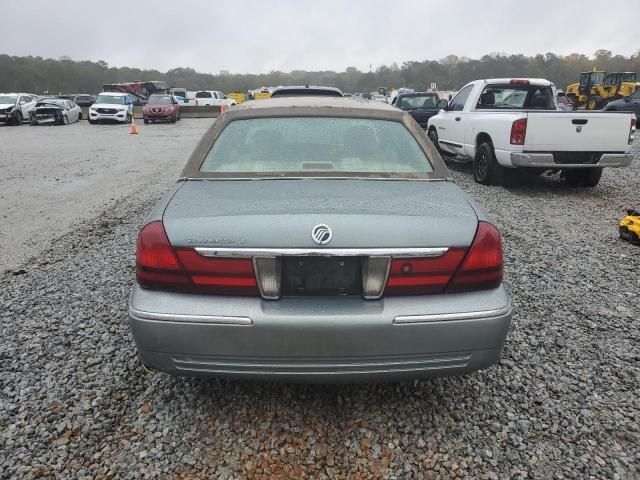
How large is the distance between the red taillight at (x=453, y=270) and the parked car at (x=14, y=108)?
2735 centimetres

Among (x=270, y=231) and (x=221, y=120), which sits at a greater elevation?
(x=221, y=120)

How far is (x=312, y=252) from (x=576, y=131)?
685 centimetres

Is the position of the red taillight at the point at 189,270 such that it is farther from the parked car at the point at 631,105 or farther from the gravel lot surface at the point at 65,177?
the parked car at the point at 631,105

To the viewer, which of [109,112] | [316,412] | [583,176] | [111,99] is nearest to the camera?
[316,412]

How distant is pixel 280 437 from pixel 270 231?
41.1 inches

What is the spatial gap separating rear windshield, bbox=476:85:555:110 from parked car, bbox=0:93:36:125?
A: 930 inches

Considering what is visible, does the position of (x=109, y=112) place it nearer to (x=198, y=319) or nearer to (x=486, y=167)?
(x=486, y=167)

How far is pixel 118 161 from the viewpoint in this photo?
12430 millimetres

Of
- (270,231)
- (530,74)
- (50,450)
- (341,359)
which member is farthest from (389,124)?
(530,74)

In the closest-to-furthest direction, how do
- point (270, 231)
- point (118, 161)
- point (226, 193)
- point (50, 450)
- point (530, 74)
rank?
point (270, 231), point (50, 450), point (226, 193), point (118, 161), point (530, 74)

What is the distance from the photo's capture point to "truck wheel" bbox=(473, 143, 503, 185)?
822 cm

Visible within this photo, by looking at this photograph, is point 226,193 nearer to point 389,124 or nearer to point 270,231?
point 270,231

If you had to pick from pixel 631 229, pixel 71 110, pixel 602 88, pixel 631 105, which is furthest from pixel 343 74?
pixel 631 229

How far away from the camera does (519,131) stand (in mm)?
7418
